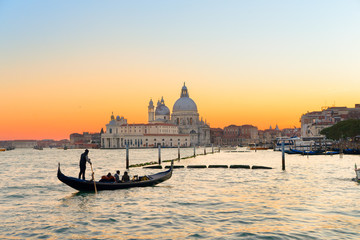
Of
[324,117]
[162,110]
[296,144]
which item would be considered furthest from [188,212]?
[162,110]

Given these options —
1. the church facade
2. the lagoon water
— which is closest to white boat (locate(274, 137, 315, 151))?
the lagoon water

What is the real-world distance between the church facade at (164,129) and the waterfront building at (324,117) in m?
42.3

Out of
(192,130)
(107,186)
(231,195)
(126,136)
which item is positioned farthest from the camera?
(192,130)

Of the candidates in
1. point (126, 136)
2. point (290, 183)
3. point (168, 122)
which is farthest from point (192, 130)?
point (290, 183)

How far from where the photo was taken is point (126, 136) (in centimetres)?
16800

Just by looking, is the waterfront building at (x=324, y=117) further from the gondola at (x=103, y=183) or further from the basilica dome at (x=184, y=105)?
the gondola at (x=103, y=183)

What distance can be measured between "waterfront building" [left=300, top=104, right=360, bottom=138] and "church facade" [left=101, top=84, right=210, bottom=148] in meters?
42.3

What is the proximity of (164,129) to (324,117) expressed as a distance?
65552 mm

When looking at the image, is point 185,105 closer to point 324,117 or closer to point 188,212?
point 324,117

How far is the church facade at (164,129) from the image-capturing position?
167 meters

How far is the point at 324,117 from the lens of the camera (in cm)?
12738

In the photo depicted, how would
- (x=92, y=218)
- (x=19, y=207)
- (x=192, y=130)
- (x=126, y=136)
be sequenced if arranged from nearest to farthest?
(x=92, y=218), (x=19, y=207), (x=126, y=136), (x=192, y=130)

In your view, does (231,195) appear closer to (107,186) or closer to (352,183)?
(107,186)

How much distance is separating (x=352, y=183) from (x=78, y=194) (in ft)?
44.3
